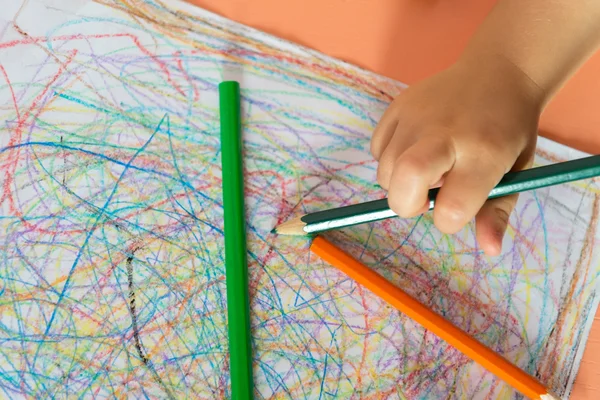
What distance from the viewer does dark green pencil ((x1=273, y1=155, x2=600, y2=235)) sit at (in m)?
0.35

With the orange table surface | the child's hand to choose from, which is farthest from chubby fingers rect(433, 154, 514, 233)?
the orange table surface

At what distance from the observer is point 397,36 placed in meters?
0.48

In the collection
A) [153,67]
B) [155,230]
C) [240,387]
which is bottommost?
[240,387]

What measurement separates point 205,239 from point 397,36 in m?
0.25

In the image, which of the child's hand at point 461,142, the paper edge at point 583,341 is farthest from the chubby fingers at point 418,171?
the paper edge at point 583,341

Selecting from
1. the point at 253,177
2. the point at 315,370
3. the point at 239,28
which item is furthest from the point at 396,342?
the point at 239,28

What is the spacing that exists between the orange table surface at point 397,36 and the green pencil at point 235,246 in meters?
0.08

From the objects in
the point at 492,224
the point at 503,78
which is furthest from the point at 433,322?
the point at 503,78

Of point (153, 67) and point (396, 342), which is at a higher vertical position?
point (153, 67)

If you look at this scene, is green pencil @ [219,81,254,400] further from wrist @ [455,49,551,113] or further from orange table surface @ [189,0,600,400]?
wrist @ [455,49,551,113]

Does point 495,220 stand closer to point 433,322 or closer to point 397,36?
point 433,322

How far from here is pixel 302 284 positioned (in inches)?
17.0

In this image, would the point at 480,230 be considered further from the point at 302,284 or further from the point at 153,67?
the point at 153,67

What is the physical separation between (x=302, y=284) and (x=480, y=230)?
145 millimetres
